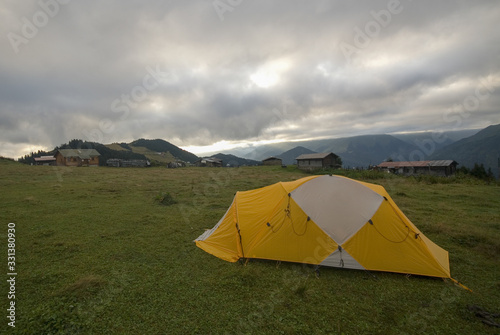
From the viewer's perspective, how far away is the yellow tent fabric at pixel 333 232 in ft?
24.4

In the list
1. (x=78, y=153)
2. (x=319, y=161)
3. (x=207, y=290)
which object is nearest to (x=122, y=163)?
(x=78, y=153)

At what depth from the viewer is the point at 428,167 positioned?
60938 millimetres

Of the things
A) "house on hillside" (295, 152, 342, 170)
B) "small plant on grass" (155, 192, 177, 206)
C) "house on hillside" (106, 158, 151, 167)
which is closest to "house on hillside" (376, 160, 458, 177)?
"house on hillside" (295, 152, 342, 170)

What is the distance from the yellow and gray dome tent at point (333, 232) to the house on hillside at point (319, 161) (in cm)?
5235

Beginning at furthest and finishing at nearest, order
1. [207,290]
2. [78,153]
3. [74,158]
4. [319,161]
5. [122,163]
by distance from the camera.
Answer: [122,163]
[319,161]
[78,153]
[74,158]
[207,290]

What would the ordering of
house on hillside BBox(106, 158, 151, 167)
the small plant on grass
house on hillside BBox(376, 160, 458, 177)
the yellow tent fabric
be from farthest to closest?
house on hillside BBox(106, 158, 151, 167)
house on hillside BBox(376, 160, 458, 177)
the small plant on grass
the yellow tent fabric

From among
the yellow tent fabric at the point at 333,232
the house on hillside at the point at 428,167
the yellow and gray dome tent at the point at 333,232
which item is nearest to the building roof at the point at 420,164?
the house on hillside at the point at 428,167

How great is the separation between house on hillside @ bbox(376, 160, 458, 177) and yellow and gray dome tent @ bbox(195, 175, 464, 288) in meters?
56.6

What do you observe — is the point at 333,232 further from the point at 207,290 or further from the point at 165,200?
the point at 165,200

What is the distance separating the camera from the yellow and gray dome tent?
7434mm

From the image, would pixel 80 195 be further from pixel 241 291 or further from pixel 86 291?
pixel 241 291

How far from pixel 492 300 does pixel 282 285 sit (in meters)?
5.69

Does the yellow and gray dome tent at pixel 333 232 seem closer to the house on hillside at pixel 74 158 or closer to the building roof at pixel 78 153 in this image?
the house on hillside at pixel 74 158

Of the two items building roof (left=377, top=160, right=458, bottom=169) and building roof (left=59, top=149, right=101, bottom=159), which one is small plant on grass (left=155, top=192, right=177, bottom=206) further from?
building roof (left=377, top=160, right=458, bottom=169)
